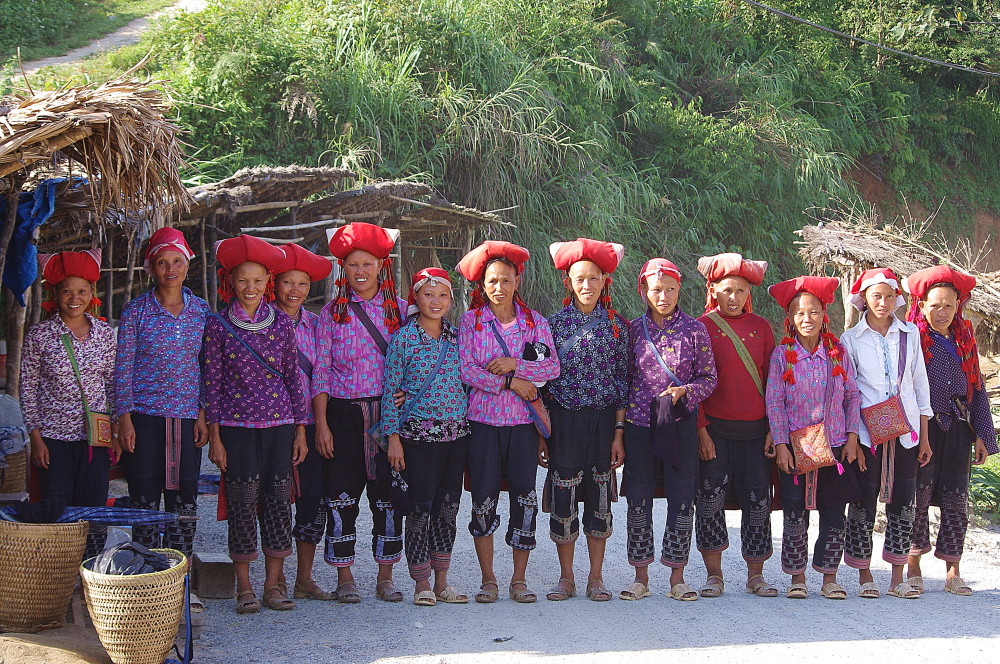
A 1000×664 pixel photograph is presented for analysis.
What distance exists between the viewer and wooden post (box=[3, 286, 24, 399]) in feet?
15.1

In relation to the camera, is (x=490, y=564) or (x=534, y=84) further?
(x=534, y=84)

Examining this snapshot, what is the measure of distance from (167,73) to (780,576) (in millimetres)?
11027

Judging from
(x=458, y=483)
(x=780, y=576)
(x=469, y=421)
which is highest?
(x=469, y=421)

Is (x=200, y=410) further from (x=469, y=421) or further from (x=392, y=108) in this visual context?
(x=392, y=108)

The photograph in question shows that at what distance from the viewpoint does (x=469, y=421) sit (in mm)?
4094

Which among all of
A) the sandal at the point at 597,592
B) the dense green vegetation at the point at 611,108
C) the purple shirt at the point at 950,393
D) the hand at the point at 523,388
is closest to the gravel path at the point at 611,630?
the sandal at the point at 597,592

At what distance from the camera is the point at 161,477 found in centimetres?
384

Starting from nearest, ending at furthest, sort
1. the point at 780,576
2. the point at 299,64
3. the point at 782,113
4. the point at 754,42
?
the point at 780,576 → the point at 299,64 → the point at 782,113 → the point at 754,42

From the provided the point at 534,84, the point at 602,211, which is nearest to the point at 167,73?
the point at 534,84

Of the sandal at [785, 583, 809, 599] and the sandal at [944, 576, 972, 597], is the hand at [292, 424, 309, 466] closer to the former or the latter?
the sandal at [785, 583, 809, 599]

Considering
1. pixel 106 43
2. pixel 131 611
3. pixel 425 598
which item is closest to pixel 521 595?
pixel 425 598

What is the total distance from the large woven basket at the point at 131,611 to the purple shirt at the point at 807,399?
9.35ft

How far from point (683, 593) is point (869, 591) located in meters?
1.03

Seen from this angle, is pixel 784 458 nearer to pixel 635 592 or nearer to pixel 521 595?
pixel 635 592
